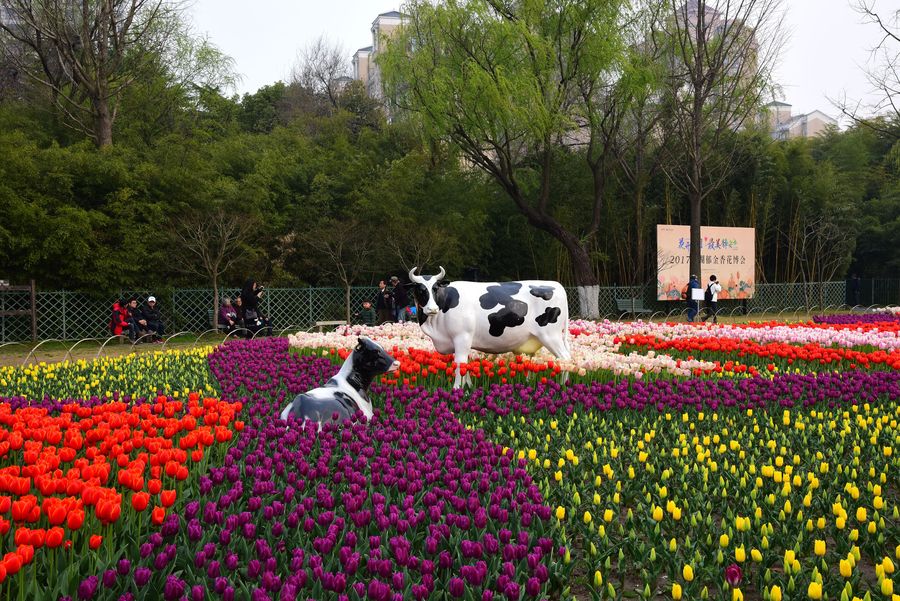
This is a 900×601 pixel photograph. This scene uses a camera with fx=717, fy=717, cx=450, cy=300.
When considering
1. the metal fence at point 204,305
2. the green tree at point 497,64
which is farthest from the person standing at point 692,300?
the green tree at point 497,64

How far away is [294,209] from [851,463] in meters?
20.2

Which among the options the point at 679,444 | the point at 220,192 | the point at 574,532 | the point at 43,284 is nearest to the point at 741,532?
the point at 574,532

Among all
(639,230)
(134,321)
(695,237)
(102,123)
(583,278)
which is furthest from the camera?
(639,230)

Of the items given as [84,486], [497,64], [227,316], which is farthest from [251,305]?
[84,486]

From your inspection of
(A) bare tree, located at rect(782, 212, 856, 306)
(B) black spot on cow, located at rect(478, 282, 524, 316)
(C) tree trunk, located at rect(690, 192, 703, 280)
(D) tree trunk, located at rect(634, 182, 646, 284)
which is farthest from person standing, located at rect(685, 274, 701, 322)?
(B) black spot on cow, located at rect(478, 282, 524, 316)

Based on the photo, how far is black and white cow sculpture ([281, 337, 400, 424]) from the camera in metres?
5.66

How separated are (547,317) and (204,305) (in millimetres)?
14321

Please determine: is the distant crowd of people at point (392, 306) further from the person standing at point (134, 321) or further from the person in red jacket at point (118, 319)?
the person in red jacket at point (118, 319)

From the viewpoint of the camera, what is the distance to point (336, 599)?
9.18 ft

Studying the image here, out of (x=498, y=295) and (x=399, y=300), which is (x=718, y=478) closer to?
(x=498, y=295)

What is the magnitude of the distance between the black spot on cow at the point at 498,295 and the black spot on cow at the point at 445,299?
0.31 m

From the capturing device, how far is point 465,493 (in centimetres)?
426

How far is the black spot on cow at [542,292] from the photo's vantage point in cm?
872

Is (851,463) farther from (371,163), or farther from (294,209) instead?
(371,163)
